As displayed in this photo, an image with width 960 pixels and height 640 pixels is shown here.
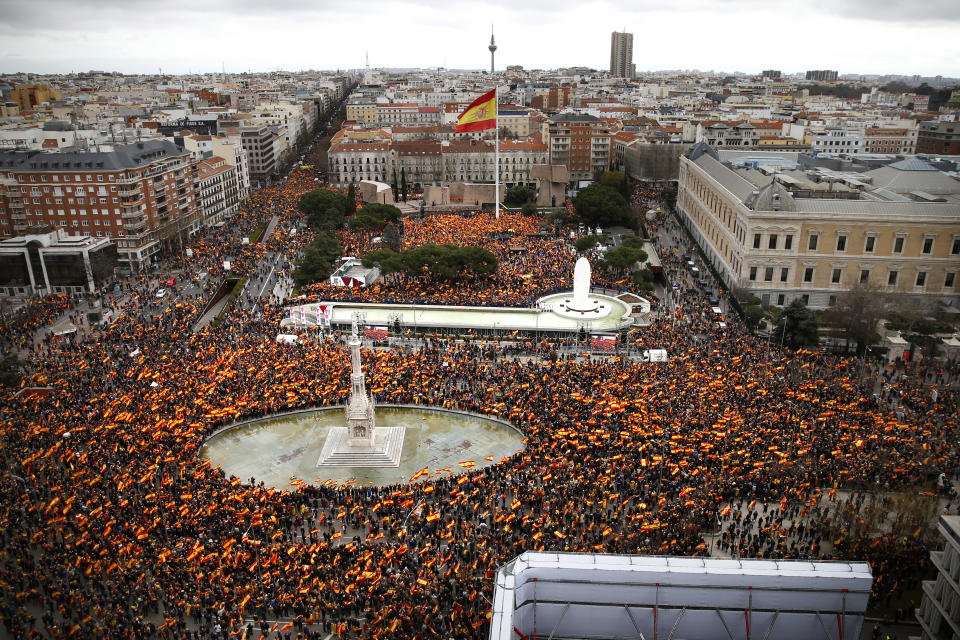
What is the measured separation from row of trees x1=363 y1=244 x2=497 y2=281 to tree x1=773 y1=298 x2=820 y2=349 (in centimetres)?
2682

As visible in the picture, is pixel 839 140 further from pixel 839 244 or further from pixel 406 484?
pixel 406 484

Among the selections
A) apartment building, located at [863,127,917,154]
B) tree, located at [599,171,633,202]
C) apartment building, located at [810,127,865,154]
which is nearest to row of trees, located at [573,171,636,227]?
tree, located at [599,171,633,202]

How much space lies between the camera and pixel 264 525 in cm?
3291

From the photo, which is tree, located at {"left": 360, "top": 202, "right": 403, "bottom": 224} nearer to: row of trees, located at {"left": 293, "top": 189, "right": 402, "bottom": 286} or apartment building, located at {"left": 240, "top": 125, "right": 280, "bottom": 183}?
row of trees, located at {"left": 293, "top": 189, "right": 402, "bottom": 286}

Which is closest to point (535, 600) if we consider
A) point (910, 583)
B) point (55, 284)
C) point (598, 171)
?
point (910, 583)

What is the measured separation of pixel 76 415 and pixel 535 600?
3149cm

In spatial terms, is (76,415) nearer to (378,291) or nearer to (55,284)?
(378,291)

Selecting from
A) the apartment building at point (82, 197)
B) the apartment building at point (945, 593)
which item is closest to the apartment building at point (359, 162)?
A: the apartment building at point (82, 197)

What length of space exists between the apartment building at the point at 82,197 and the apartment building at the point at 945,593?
7771cm

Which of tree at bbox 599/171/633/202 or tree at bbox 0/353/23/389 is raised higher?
tree at bbox 599/171/633/202

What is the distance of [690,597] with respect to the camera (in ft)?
74.9

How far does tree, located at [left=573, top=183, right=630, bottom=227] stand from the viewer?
92688mm

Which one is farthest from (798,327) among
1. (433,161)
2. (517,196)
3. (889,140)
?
(889,140)

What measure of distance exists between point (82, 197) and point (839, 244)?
252 ft
